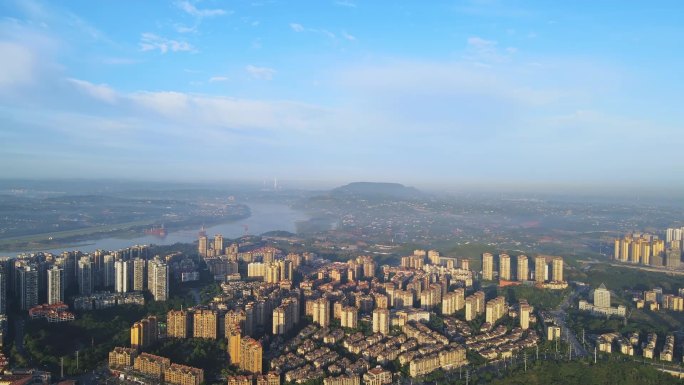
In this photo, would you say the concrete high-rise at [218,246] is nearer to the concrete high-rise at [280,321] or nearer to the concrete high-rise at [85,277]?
the concrete high-rise at [85,277]

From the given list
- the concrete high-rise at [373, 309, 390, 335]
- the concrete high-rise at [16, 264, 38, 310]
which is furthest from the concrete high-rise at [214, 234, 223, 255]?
the concrete high-rise at [373, 309, 390, 335]

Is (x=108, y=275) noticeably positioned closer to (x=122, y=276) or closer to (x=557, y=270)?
(x=122, y=276)

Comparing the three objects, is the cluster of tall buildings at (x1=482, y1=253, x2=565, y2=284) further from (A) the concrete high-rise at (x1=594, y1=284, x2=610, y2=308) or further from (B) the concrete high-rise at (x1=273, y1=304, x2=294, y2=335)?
(B) the concrete high-rise at (x1=273, y1=304, x2=294, y2=335)

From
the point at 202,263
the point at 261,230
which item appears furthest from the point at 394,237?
the point at 202,263

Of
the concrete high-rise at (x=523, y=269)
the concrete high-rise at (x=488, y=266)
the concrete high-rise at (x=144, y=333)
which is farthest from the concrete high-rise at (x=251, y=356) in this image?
the concrete high-rise at (x=523, y=269)

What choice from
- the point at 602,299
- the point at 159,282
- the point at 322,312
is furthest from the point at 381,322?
the point at 602,299

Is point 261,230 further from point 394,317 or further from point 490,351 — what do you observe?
point 490,351
